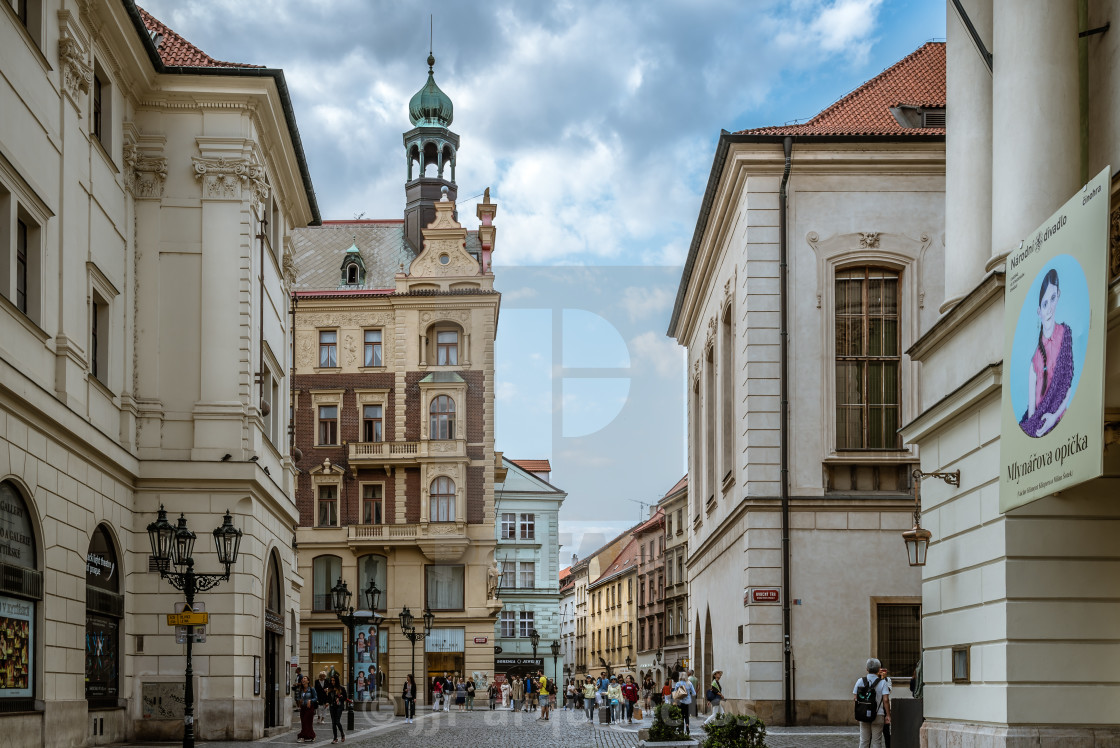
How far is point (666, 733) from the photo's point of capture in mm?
22078

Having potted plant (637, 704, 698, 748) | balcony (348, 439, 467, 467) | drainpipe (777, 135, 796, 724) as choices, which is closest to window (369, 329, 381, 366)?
balcony (348, 439, 467, 467)

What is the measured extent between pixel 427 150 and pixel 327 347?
13768mm

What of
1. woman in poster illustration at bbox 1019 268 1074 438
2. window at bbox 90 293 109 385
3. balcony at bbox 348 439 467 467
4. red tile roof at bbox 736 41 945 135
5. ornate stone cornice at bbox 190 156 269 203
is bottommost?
woman in poster illustration at bbox 1019 268 1074 438

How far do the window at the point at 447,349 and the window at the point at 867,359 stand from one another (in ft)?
123

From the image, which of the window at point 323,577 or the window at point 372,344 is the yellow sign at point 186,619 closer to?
the window at point 323,577

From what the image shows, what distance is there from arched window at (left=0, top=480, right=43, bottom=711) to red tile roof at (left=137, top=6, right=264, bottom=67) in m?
12.0

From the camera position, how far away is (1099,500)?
13.4 meters

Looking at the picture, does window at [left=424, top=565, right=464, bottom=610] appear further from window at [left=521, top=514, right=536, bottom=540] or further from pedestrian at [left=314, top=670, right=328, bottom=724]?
window at [left=521, top=514, right=536, bottom=540]

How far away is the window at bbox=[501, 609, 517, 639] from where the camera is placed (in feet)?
294

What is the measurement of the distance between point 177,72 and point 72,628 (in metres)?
11.7

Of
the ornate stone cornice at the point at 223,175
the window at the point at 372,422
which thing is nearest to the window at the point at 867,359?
the ornate stone cornice at the point at 223,175

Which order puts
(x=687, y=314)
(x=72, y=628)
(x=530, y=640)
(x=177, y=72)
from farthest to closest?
1. (x=530, y=640)
2. (x=687, y=314)
3. (x=177, y=72)
4. (x=72, y=628)

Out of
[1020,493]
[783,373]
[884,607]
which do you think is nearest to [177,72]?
[783,373]

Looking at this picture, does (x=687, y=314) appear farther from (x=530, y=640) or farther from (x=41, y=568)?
(x=530, y=640)
